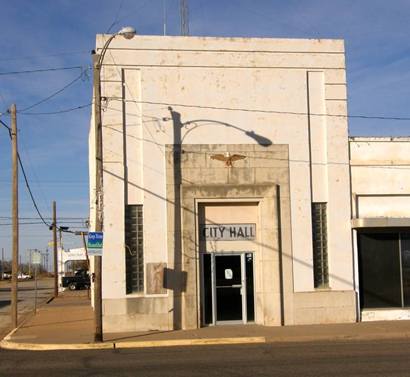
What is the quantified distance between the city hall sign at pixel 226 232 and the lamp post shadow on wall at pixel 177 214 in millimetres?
851

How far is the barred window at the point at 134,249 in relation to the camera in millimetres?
19812

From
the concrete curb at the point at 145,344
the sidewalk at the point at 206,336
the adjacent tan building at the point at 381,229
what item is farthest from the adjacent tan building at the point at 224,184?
the concrete curb at the point at 145,344

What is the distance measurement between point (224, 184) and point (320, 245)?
3.53 meters

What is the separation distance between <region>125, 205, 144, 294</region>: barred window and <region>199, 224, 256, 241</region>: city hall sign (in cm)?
187

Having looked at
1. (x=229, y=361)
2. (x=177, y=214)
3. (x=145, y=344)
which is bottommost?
(x=145, y=344)

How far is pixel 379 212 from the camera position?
21.2 metres

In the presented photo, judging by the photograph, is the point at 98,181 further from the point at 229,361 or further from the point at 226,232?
the point at 229,361

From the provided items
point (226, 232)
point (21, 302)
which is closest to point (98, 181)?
point (226, 232)

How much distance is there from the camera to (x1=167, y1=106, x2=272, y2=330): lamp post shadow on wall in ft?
64.7

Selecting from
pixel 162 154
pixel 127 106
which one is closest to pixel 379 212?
pixel 162 154

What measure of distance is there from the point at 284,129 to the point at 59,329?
9.19 metres

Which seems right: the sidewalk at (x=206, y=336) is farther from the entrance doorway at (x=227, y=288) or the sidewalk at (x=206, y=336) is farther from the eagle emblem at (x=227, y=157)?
the eagle emblem at (x=227, y=157)

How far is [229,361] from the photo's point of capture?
13180 mm

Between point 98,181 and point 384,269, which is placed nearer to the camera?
point 98,181
